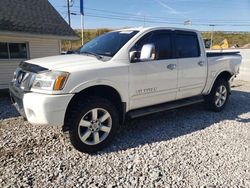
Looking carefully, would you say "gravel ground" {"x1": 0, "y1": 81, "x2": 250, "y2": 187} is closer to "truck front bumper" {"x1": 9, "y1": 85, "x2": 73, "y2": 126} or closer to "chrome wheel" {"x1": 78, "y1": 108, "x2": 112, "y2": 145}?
"chrome wheel" {"x1": 78, "y1": 108, "x2": 112, "y2": 145}

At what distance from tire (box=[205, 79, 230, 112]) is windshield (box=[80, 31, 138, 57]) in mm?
2738

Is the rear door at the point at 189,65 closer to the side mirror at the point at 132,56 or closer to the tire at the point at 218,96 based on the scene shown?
the tire at the point at 218,96

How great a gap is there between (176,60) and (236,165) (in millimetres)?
2257

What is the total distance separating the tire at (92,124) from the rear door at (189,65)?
177 centimetres

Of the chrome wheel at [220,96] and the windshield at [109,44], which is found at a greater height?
the windshield at [109,44]

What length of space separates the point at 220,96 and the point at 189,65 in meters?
1.69

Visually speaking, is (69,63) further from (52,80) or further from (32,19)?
(32,19)

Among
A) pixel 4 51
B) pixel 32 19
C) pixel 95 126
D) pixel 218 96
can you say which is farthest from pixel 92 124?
pixel 32 19

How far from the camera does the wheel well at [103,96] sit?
361 centimetres

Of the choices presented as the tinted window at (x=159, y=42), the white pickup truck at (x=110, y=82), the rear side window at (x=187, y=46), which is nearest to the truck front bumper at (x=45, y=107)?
the white pickup truck at (x=110, y=82)

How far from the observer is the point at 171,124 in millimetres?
5172

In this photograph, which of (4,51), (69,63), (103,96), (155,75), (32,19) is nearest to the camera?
(69,63)

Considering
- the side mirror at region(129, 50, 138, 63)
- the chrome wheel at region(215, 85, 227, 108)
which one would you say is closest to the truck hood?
the side mirror at region(129, 50, 138, 63)

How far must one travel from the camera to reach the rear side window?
5.01 meters
